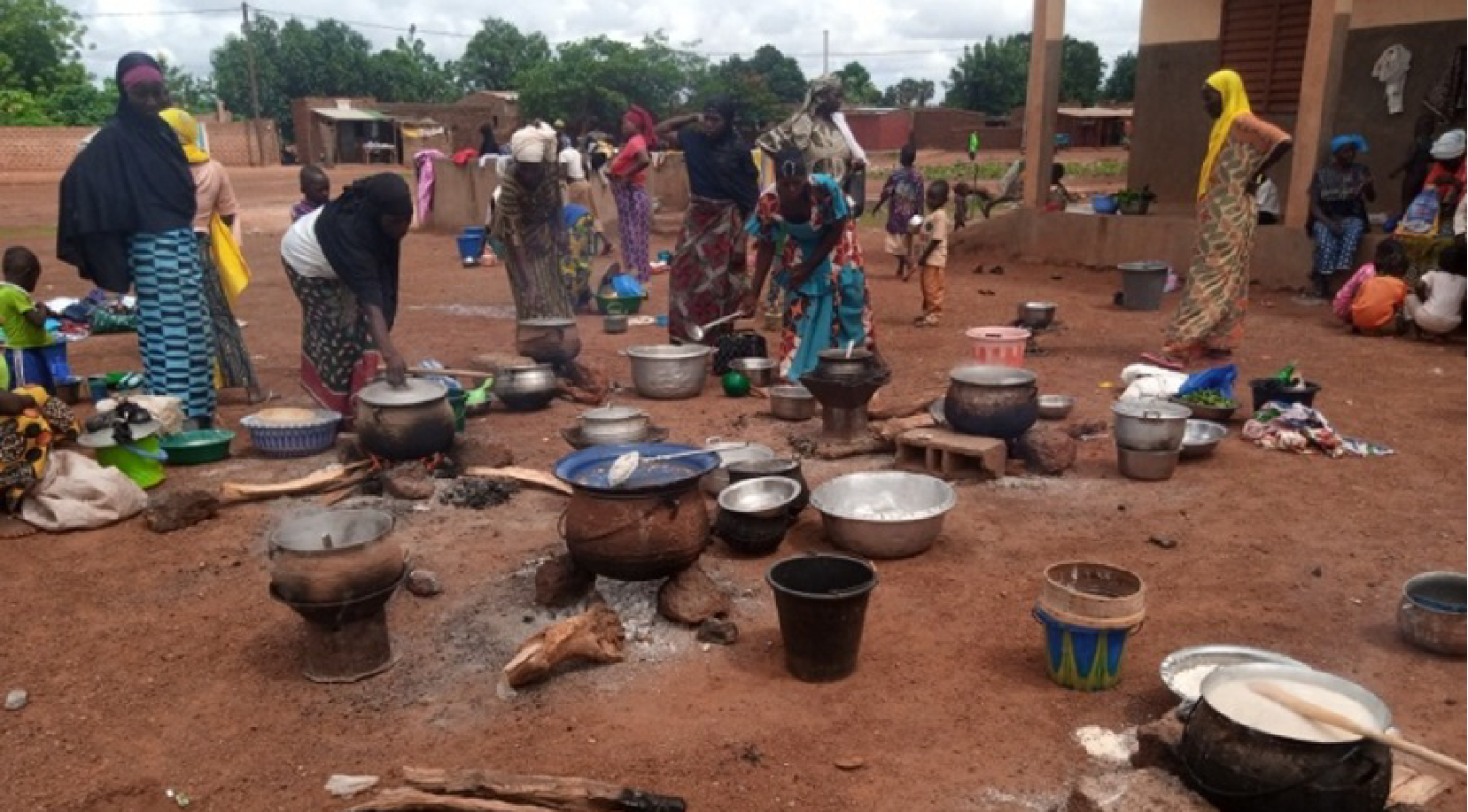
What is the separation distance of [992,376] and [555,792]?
3.42 m

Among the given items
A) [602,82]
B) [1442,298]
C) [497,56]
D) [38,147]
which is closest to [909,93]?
[497,56]

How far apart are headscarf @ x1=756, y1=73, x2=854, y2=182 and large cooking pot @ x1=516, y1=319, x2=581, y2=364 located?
2.26m

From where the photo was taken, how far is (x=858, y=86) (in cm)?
6275

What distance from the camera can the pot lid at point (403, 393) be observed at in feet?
16.7

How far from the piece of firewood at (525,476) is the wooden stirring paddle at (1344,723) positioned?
349 centimetres

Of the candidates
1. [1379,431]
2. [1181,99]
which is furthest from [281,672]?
[1181,99]

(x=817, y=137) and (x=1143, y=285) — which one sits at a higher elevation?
(x=817, y=137)

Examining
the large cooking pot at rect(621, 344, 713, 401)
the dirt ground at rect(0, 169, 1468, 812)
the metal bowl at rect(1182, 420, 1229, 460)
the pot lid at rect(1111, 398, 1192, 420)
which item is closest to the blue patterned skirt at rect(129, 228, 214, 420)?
the dirt ground at rect(0, 169, 1468, 812)

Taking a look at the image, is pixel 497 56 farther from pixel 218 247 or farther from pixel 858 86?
pixel 218 247

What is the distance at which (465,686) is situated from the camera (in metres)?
3.60

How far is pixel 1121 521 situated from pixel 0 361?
223 inches

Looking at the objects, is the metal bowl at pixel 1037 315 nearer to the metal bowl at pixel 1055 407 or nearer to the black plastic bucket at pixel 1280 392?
the metal bowl at pixel 1055 407

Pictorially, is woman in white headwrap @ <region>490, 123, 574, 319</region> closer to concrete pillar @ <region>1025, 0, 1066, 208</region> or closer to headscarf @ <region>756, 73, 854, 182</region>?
headscarf @ <region>756, 73, 854, 182</region>

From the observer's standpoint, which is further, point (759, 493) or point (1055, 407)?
point (1055, 407)
